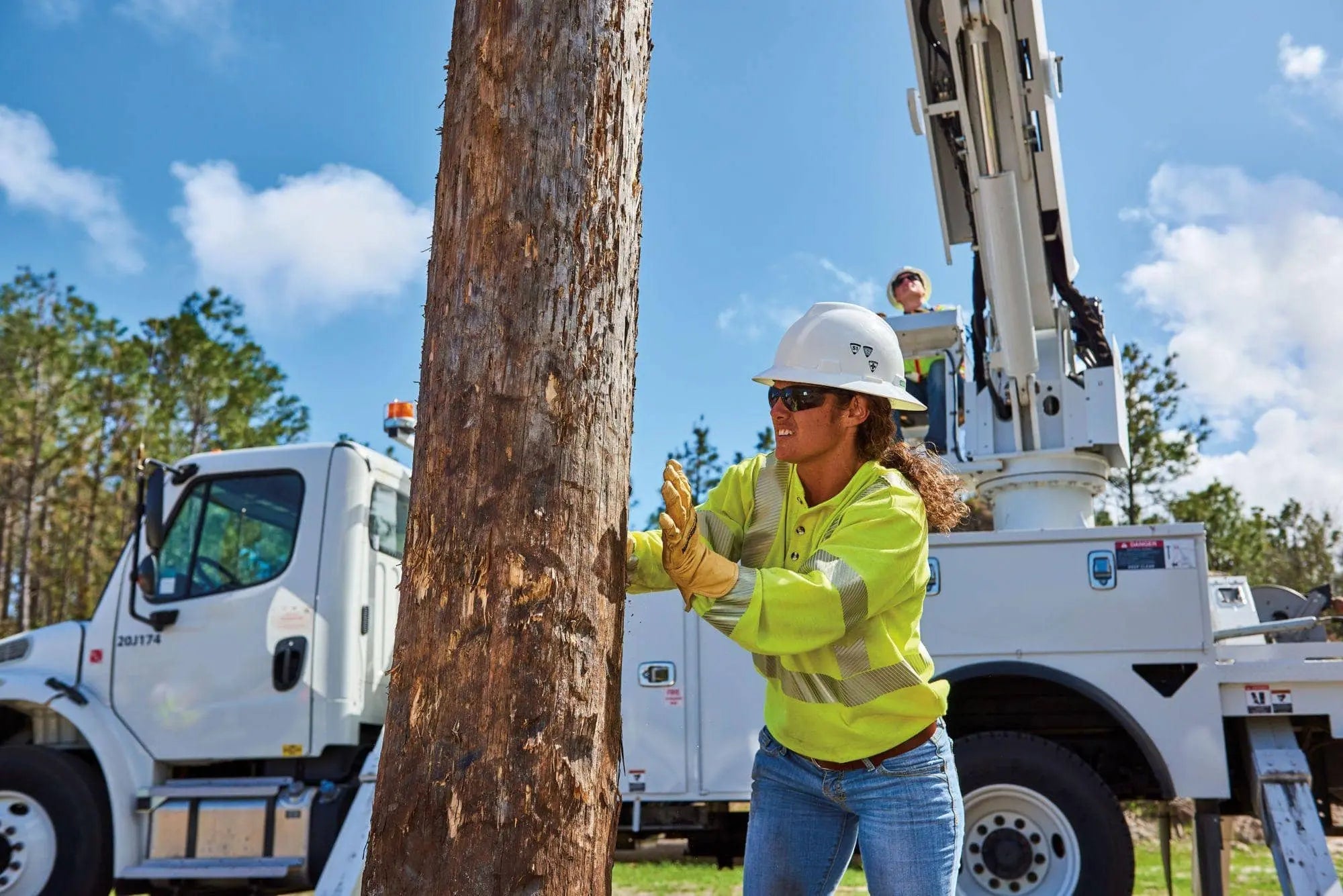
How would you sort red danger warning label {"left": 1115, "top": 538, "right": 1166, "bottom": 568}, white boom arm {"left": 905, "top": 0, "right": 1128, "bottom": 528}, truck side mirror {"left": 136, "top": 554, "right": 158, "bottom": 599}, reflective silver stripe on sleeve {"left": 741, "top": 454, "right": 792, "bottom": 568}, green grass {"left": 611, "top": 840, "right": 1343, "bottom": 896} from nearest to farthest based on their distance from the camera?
reflective silver stripe on sleeve {"left": 741, "top": 454, "right": 792, "bottom": 568}
red danger warning label {"left": 1115, "top": 538, "right": 1166, "bottom": 568}
truck side mirror {"left": 136, "top": 554, "right": 158, "bottom": 599}
white boom arm {"left": 905, "top": 0, "right": 1128, "bottom": 528}
green grass {"left": 611, "top": 840, "right": 1343, "bottom": 896}

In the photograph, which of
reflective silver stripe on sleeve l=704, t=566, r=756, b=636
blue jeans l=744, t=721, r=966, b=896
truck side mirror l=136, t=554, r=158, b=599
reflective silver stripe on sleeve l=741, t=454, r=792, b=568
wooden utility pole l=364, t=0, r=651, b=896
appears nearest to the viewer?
wooden utility pole l=364, t=0, r=651, b=896

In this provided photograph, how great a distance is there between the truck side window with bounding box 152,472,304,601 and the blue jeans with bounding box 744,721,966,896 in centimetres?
394

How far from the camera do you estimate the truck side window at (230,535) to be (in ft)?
19.6

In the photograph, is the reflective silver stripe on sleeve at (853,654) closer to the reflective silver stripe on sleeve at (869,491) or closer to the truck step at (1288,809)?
the reflective silver stripe on sleeve at (869,491)

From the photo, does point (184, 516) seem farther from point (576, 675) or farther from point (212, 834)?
point (576, 675)

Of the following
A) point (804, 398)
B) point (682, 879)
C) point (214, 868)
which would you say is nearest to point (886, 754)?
point (804, 398)

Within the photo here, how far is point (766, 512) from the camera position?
2803 millimetres

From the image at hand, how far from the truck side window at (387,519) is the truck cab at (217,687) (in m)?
0.02

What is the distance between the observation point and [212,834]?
5797 millimetres

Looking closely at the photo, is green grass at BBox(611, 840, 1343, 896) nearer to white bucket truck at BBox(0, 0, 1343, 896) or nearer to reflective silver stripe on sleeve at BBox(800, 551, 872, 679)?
white bucket truck at BBox(0, 0, 1343, 896)

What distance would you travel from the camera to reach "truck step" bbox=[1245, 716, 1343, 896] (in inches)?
171

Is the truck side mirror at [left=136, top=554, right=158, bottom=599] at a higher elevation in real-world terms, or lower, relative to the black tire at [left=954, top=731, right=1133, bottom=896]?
higher

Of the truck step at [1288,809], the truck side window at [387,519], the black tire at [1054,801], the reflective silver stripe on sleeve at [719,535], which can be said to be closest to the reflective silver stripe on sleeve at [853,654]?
the reflective silver stripe on sleeve at [719,535]

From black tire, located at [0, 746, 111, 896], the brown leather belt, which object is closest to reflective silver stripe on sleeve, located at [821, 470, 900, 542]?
the brown leather belt
